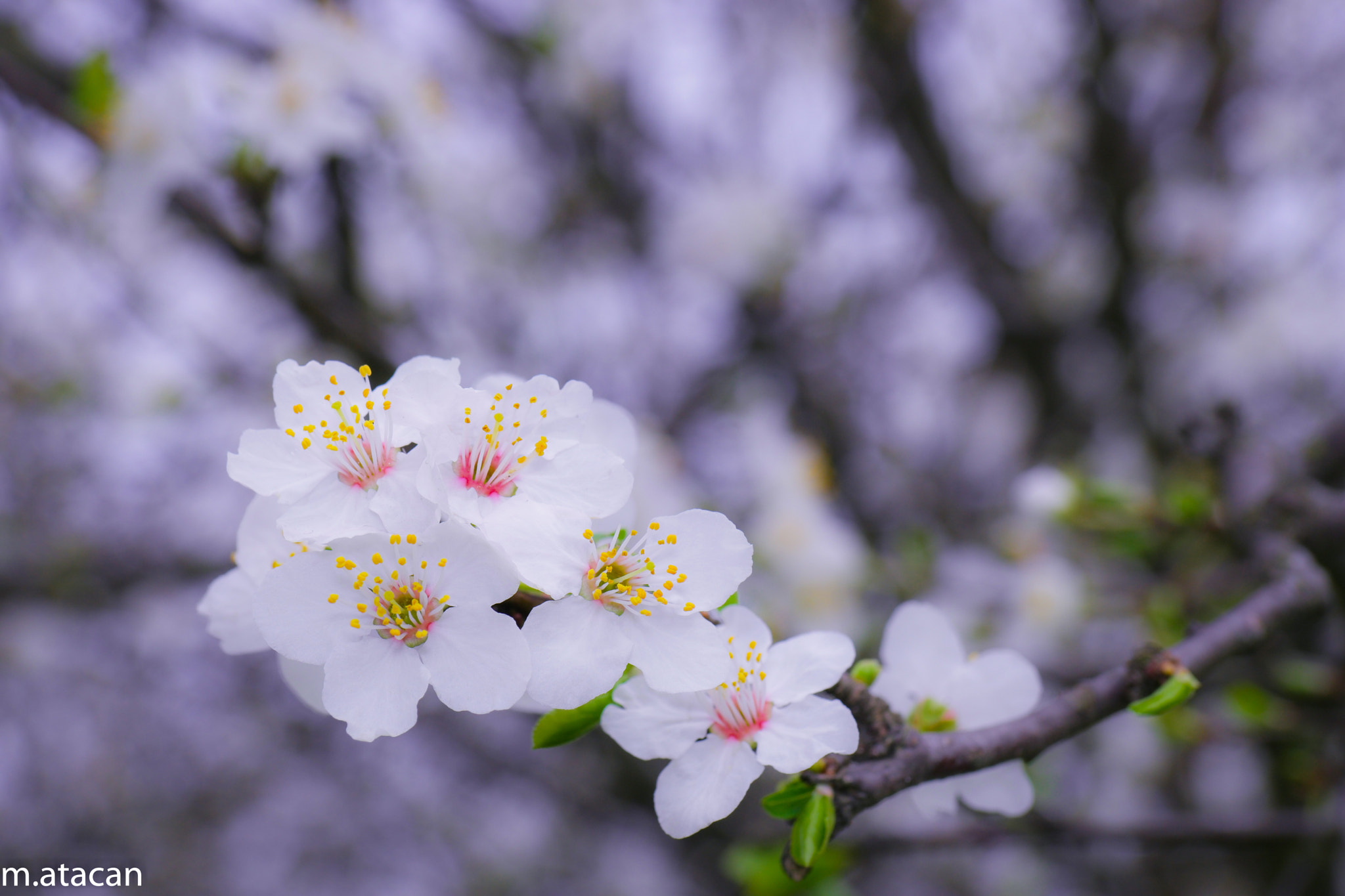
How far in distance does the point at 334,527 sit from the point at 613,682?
0.98 feet

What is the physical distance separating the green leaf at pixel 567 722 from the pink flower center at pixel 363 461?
0.96 ft

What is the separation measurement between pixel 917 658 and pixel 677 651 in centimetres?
34

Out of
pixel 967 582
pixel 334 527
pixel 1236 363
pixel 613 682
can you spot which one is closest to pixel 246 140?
pixel 334 527

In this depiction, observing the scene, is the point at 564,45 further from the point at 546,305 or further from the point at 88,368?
the point at 88,368

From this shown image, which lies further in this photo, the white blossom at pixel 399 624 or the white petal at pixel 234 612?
the white petal at pixel 234 612

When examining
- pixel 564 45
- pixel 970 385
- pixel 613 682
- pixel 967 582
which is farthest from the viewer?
pixel 970 385

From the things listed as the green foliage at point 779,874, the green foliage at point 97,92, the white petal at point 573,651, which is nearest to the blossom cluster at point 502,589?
the white petal at point 573,651

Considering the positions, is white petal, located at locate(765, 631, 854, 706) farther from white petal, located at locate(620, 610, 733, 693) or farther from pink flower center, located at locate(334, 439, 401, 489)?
pink flower center, located at locate(334, 439, 401, 489)

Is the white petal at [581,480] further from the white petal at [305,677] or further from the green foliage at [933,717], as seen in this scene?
the green foliage at [933,717]

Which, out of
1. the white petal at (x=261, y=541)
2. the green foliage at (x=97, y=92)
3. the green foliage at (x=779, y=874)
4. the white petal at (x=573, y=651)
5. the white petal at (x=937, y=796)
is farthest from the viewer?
the green foliage at (x=97, y=92)

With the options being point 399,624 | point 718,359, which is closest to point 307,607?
point 399,624

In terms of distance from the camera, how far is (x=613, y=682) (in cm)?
77

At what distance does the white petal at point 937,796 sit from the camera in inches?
37.9

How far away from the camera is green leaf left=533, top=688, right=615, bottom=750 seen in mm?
835
